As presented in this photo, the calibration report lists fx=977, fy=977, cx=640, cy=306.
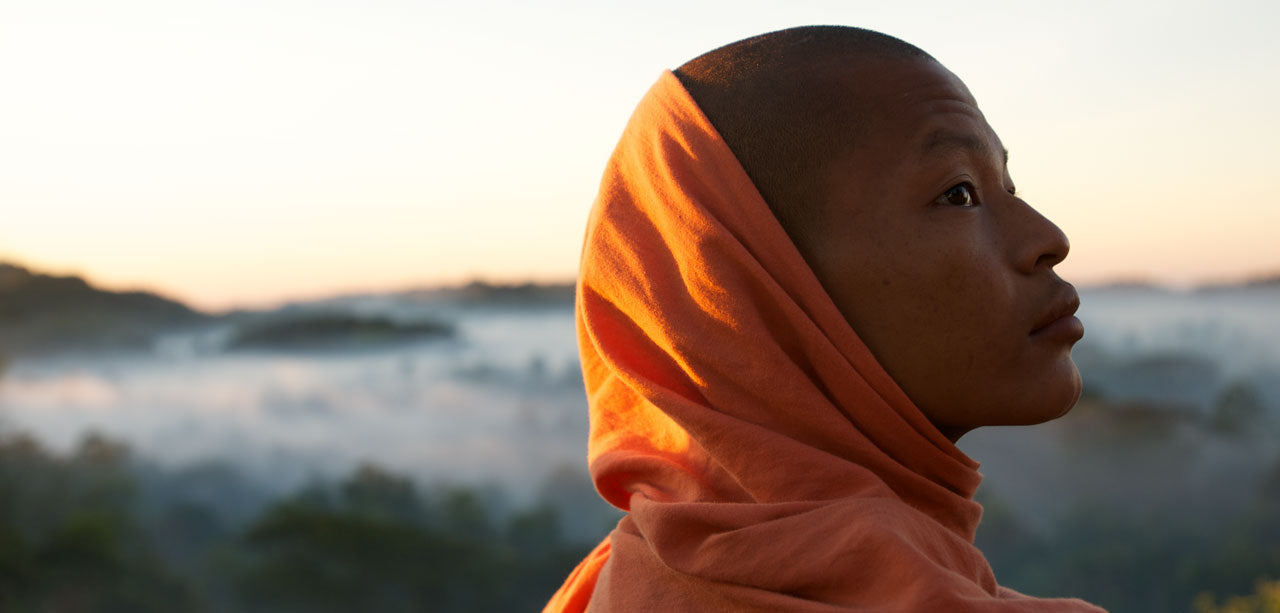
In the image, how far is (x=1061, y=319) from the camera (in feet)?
4.10

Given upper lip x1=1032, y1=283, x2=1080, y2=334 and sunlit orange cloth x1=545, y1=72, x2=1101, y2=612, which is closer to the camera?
sunlit orange cloth x1=545, y1=72, x2=1101, y2=612

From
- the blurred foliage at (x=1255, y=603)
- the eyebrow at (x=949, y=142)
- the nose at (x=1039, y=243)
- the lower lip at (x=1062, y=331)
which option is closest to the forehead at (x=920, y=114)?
the eyebrow at (x=949, y=142)

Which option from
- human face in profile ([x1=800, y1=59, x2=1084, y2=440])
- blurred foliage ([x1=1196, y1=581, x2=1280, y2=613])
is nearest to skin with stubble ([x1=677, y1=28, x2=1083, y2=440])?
human face in profile ([x1=800, y1=59, x2=1084, y2=440])

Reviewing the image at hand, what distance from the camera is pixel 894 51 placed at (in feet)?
4.26

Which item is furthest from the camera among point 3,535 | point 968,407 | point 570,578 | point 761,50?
point 3,535

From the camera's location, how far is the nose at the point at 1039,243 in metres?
1.22

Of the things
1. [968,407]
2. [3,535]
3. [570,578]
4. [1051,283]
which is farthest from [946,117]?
[3,535]

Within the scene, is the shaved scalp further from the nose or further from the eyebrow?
the nose

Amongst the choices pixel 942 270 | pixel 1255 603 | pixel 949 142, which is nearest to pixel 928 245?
pixel 942 270

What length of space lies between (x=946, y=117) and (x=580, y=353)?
0.70 m

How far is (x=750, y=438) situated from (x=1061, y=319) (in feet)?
1.43

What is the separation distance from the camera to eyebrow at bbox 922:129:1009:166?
3.97 ft

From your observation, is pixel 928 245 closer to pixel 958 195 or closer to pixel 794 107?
pixel 958 195

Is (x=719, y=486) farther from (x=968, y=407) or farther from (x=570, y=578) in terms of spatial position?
(x=570, y=578)
